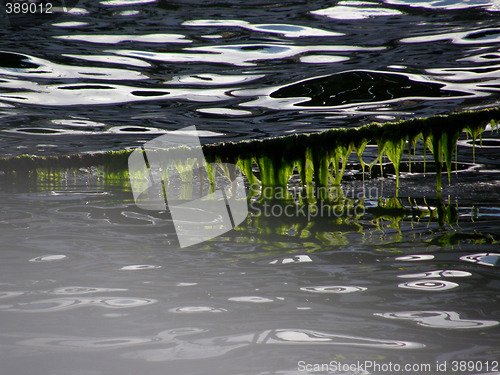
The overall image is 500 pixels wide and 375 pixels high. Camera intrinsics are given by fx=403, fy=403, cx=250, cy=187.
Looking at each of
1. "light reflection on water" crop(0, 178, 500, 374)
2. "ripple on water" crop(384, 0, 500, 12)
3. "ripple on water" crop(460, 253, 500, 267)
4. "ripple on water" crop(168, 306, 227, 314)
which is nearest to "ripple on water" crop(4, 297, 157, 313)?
"light reflection on water" crop(0, 178, 500, 374)

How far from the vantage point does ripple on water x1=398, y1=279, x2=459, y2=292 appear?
218 inches

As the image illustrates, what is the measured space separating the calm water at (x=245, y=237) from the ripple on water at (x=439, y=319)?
3 centimetres

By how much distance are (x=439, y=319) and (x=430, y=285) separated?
1048mm

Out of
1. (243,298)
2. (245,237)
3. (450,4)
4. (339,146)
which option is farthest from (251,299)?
(450,4)

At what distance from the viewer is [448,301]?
5125 millimetres

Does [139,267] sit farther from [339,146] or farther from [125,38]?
[339,146]

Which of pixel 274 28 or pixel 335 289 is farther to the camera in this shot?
pixel 335 289

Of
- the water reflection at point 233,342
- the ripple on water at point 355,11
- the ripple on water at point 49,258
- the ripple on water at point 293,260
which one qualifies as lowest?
the ripple on water at point 293,260

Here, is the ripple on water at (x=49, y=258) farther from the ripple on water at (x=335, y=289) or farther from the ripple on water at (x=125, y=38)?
the ripple on water at (x=335, y=289)

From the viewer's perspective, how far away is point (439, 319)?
183 inches

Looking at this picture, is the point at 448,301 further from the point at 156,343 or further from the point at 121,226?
the point at 121,226

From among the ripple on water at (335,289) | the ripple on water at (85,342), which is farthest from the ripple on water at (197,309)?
the ripple on water at (335,289)

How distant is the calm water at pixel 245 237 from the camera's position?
4.18 m

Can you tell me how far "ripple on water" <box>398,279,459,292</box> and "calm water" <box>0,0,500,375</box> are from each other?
40mm
